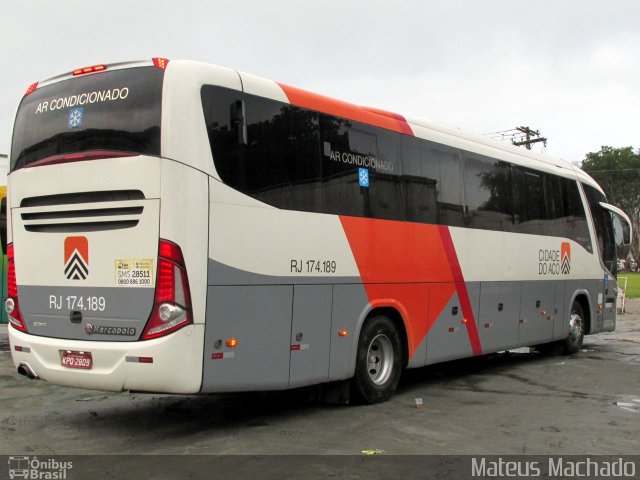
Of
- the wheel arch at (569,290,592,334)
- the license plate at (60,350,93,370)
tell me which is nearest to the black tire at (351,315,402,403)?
the license plate at (60,350,93,370)

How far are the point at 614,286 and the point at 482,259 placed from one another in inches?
243

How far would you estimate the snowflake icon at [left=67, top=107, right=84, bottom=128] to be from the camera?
6.61 metres

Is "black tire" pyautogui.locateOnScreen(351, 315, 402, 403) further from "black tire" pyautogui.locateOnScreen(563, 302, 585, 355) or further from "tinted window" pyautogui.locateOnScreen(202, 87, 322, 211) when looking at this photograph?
"black tire" pyautogui.locateOnScreen(563, 302, 585, 355)

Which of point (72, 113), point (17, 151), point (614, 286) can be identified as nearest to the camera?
point (72, 113)

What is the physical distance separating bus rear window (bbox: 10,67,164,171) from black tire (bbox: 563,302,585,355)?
987 cm

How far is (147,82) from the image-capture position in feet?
20.6

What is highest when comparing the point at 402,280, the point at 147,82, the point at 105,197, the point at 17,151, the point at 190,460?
the point at 147,82

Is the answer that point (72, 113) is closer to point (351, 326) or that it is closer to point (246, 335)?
point (246, 335)

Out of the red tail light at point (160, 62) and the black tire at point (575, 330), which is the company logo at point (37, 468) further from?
the black tire at point (575, 330)

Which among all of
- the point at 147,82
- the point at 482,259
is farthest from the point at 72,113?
the point at 482,259

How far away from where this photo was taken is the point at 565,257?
12.8 metres

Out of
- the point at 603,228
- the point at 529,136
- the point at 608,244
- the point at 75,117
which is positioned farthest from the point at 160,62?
the point at 529,136

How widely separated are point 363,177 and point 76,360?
3821 mm

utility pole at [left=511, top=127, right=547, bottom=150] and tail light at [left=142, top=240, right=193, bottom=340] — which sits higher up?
utility pole at [left=511, top=127, right=547, bottom=150]
